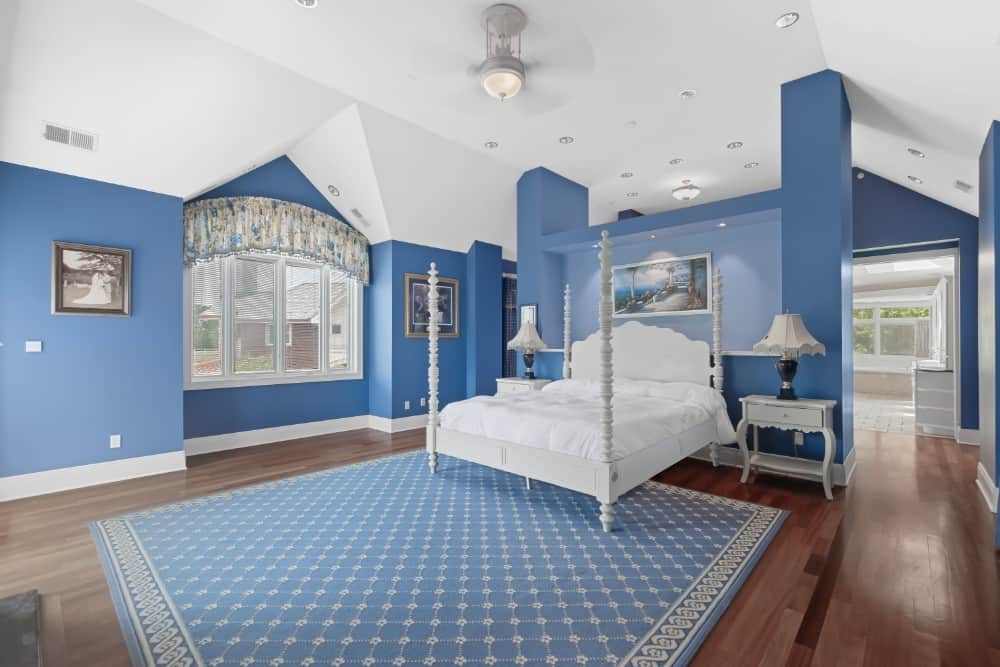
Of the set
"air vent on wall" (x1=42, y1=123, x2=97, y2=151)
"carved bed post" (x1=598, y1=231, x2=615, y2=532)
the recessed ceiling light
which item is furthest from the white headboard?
"air vent on wall" (x1=42, y1=123, x2=97, y2=151)

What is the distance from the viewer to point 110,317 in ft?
13.3

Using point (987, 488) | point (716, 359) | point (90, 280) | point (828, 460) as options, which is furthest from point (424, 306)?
point (987, 488)

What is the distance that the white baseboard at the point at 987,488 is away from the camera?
309cm

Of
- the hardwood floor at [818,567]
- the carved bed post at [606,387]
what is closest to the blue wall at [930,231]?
the hardwood floor at [818,567]

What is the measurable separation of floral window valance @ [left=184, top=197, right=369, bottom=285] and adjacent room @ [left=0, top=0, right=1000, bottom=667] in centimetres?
4

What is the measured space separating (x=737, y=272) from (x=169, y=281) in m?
6.19

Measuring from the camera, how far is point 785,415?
3.69 m

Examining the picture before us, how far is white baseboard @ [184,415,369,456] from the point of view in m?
4.97

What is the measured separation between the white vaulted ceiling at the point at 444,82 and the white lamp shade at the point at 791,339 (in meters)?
→ 1.72

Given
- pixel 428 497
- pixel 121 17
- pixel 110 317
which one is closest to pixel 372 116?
pixel 121 17

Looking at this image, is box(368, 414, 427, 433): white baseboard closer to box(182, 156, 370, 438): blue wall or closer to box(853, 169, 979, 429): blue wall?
box(182, 156, 370, 438): blue wall

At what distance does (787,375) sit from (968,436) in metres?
3.25

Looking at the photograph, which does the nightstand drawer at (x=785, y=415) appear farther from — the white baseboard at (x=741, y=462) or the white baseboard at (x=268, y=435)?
the white baseboard at (x=268, y=435)

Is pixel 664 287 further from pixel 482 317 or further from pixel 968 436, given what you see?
pixel 968 436
